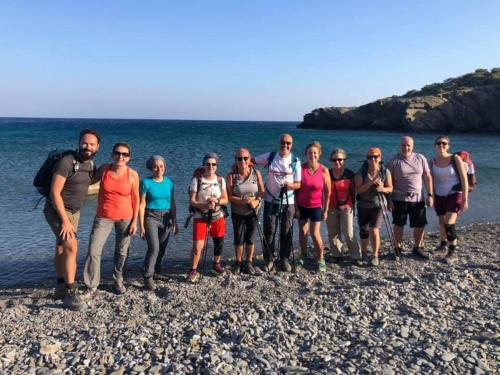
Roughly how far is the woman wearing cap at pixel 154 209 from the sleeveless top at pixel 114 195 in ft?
1.23

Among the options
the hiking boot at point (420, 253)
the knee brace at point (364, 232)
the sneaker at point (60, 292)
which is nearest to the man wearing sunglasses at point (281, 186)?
the knee brace at point (364, 232)

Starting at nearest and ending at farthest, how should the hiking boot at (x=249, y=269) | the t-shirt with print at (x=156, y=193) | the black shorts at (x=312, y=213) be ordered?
the t-shirt with print at (x=156, y=193)
the black shorts at (x=312, y=213)
the hiking boot at (x=249, y=269)

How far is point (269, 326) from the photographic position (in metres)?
5.05

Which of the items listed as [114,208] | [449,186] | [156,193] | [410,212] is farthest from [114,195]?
[449,186]

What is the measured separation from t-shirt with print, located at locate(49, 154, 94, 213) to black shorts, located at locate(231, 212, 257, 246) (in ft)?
7.95

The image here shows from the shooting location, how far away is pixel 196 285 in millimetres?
6852

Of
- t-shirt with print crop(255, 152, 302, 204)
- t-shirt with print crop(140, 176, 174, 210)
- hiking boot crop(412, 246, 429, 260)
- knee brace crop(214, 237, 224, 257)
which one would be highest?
t-shirt with print crop(255, 152, 302, 204)

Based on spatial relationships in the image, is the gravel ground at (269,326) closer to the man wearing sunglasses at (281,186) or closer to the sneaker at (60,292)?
the sneaker at (60,292)

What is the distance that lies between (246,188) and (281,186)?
1.96 feet

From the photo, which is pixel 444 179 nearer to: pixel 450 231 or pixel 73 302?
pixel 450 231

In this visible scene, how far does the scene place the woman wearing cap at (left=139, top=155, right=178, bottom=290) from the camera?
21.4ft

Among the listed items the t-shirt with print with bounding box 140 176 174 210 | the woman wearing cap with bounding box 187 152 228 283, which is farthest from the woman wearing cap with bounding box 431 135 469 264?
the t-shirt with print with bounding box 140 176 174 210

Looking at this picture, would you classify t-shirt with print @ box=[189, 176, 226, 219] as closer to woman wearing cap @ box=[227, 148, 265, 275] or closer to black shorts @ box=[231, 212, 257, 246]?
woman wearing cap @ box=[227, 148, 265, 275]

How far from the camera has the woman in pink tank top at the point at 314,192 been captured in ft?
23.2
